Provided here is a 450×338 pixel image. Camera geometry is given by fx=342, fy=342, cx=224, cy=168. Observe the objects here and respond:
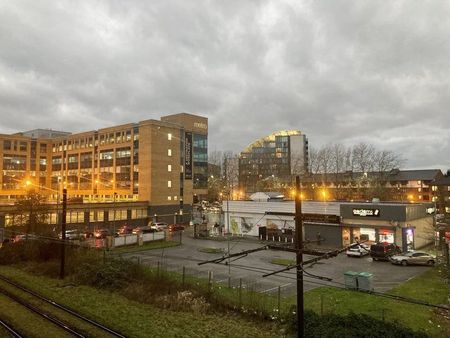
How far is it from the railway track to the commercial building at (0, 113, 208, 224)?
155 ft

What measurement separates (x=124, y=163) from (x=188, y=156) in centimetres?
1530

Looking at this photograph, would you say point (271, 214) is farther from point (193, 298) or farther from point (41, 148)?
point (41, 148)

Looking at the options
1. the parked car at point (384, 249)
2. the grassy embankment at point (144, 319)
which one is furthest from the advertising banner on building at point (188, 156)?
the grassy embankment at point (144, 319)

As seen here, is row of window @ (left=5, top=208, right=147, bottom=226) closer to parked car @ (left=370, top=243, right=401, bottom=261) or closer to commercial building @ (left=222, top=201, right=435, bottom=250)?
commercial building @ (left=222, top=201, right=435, bottom=250)

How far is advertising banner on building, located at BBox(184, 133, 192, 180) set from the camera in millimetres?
83625

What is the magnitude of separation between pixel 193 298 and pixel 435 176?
114816mm

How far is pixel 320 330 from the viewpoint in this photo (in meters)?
16.0

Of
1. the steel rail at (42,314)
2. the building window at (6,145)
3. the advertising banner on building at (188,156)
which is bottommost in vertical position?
the steel rail at (42,314)

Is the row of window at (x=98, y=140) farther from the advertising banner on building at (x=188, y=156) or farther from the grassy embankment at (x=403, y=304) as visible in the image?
the grassy embankment at (x=403, y=304)

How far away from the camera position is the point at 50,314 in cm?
2031

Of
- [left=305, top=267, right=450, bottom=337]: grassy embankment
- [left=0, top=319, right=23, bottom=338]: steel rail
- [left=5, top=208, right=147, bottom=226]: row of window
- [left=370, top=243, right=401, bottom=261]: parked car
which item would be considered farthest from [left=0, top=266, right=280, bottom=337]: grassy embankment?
[left=5, top=208, right=147, bottom=226]: row of window

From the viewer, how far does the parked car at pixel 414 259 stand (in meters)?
33.7

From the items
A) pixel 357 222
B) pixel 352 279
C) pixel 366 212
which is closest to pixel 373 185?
pixel 357 222

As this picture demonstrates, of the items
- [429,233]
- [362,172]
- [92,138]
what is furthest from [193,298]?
[362,172]
